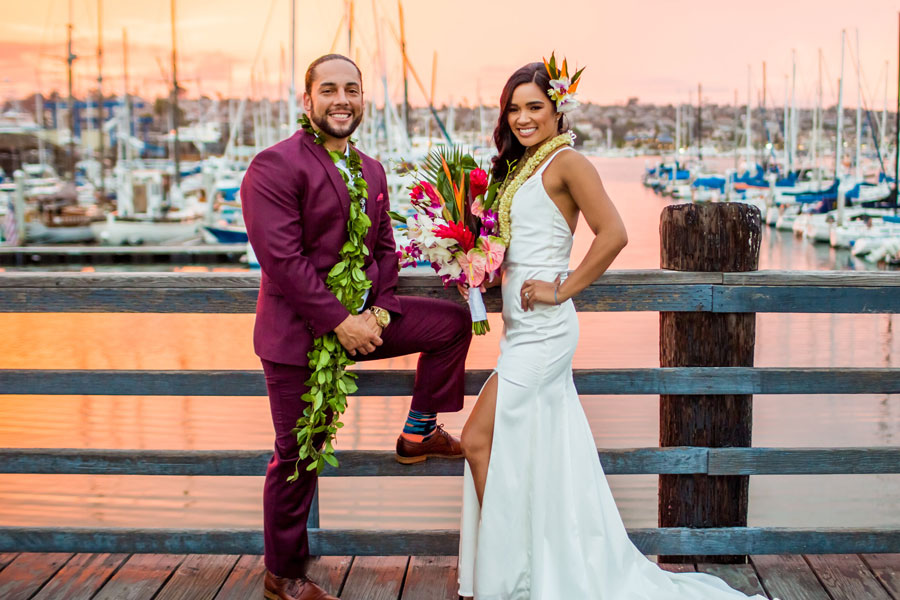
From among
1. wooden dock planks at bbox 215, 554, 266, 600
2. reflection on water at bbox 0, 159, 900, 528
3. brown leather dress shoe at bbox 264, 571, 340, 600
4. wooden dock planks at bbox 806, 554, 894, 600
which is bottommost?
reflection on water at bbox 0, 159, 900, 528

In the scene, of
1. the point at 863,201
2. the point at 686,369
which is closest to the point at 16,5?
the point at 863,201

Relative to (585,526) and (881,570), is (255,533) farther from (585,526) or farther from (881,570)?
(881,570)

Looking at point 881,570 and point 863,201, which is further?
point 863,201

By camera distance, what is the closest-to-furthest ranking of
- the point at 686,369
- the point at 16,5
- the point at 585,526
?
the point at 585,526 < the point at 686,369 < the point at 16,5

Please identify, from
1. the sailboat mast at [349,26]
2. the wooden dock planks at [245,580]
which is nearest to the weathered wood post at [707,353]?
the wooden dock planks at [245,580]

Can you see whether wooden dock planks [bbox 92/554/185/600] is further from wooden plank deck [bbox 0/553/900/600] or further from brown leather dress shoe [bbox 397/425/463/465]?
brown leather dress shoe [bbox 397/425/463/465]

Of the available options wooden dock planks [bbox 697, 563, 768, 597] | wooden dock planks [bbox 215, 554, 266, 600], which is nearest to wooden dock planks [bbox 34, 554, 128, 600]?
wooden dock planks [bbox 215, 554, 266, 600]

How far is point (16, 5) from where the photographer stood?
46125mm

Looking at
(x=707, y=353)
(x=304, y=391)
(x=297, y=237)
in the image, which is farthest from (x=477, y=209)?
(x=707, y=353)

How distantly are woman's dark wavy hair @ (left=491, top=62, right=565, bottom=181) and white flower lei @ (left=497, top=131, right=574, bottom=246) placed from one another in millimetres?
80

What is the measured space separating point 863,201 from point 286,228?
3853cm

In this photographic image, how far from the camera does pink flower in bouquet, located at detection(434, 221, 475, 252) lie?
2775mm

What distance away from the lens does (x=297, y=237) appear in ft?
8.87

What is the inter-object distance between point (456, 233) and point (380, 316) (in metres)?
0.37
